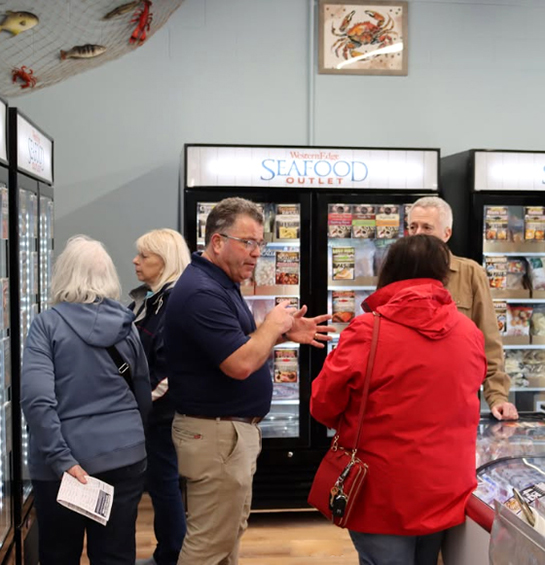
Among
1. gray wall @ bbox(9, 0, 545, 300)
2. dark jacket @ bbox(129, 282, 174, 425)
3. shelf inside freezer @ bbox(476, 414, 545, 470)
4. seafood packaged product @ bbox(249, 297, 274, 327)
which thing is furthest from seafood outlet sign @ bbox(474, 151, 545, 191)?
dark jacket @ bbox(129, 282, 174, 425)

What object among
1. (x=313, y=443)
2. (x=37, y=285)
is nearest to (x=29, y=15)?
(x=37, y=285)

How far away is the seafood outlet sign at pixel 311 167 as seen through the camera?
13.8ft

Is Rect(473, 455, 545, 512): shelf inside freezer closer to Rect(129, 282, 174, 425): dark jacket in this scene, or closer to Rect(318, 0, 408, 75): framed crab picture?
Rect(129, 282, 174, 425): dark jacket

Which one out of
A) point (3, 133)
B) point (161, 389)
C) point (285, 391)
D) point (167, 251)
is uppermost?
point (3, 133)

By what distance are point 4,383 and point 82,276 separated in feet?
2.38

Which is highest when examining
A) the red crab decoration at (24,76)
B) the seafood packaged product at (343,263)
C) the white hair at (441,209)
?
the red crab decoration at (24,76)

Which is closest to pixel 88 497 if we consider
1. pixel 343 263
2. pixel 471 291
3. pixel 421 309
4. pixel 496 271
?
pixel 421 309

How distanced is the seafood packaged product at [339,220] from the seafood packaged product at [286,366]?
30.3 inches

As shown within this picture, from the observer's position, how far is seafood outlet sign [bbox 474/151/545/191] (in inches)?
170

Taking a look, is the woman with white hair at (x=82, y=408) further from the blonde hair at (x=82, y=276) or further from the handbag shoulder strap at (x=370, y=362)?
the handbag shoulder strap at (x=370, y=362)

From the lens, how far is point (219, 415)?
242 centimetres

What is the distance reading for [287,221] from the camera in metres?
Result: 4.34

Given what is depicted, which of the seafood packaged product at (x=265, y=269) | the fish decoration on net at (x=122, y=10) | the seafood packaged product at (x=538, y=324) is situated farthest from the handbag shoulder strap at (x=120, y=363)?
the seafood packaged product at (x=538, y=324)

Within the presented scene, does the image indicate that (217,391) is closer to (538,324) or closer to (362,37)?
(538,324)
